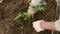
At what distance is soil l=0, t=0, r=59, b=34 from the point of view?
2.52 meters

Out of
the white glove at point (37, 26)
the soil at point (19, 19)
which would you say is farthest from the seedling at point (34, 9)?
the white glove at point (37, 26)

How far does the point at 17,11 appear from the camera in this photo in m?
2.71

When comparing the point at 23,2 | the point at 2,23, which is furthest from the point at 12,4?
the point at 2,23

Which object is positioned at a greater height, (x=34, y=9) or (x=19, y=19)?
(x=34, y=9)

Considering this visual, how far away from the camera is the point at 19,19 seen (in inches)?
103

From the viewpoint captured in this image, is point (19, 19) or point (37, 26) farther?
point (19, 19)

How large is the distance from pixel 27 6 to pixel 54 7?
1.26ft

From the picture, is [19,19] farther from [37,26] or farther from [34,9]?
[37,26]

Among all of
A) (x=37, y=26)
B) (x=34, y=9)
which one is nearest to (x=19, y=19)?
(x=34, y=9)

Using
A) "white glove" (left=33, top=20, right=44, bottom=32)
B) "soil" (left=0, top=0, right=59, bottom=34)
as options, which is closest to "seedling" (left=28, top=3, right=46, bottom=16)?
"soil" (left=0, top=0, right=59, bottom=34)

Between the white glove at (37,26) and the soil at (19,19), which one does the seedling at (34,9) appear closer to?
the soil at (19,19)

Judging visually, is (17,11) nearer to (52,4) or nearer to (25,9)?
(25,9)

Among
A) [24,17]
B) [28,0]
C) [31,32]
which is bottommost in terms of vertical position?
[31,32]

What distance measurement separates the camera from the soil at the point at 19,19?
2521 millimetres
